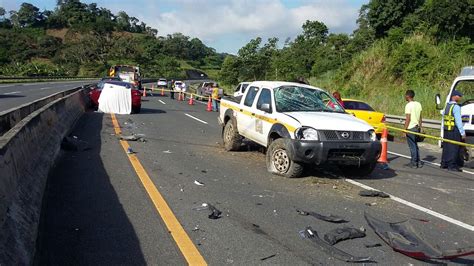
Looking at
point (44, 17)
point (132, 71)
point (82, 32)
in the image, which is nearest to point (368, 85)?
point (132, 71)

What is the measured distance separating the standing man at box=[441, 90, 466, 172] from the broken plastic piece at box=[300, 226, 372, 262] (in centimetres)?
656

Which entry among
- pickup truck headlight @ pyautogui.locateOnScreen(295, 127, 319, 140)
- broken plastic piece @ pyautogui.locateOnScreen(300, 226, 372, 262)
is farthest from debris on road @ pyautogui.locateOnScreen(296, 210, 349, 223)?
pickup truck headlight @ pyautogui.locateOnScreen(295, 127, 319, 140)

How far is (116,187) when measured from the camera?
7508 millimetres

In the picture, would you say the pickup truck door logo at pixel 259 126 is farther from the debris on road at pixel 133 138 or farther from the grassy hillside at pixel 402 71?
the grassy hillside at pixel 402 71

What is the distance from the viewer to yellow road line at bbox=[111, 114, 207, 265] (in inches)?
189

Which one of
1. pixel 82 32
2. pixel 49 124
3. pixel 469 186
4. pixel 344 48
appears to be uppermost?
pixel 82 32

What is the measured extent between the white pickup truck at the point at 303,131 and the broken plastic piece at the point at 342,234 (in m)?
2.73

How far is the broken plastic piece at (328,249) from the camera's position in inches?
192

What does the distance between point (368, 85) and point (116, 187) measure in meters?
25.9

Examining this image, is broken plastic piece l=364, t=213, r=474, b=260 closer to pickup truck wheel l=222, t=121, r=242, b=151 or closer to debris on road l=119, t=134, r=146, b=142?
pickup truck wheel l=222, t=121, r=242, b=151

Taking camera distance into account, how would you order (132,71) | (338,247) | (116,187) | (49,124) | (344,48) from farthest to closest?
(344,48)
(132,71)
(49,124)
(116,187)
(338,247)

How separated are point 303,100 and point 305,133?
5.17 feet

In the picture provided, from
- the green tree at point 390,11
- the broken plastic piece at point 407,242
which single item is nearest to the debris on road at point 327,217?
the broken plastic piece at point 407,242

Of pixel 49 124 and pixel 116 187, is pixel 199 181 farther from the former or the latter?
pixel 49 124
